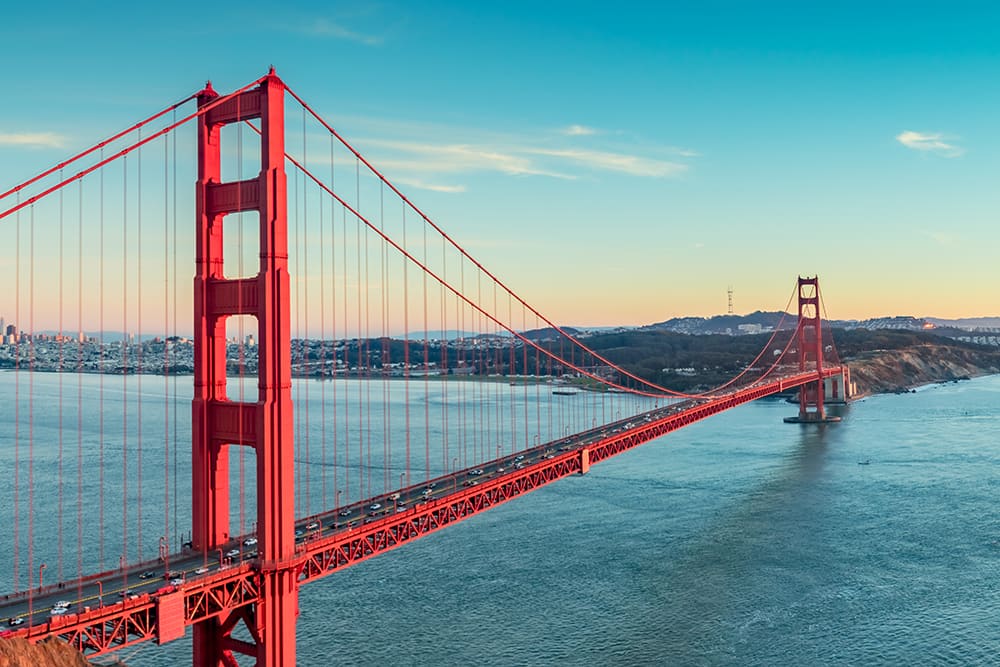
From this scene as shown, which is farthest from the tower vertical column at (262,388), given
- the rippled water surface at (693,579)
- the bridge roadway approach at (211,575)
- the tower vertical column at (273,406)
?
the rippled water surface at (693,579)

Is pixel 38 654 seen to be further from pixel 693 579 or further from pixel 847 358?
pixel 847 358

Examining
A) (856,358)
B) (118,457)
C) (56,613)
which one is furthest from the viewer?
(856,358)

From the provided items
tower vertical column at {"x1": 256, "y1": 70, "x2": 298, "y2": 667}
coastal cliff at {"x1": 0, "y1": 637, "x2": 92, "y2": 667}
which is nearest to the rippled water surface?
tower vertical column at {"x1": 256, "y1": 70, "x2": 298, "y2": 667}

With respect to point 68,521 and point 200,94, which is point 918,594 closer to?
point 200,94

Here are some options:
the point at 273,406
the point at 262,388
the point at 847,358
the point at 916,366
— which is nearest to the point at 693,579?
the point at 273,406

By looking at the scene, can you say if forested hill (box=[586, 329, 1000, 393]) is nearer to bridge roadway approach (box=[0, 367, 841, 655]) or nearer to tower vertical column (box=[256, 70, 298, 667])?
bridge roadway approach (box=[0, 367, 841, 655])

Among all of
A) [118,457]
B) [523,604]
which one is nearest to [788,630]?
[523,604]

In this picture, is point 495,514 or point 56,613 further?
point 495,514
